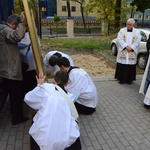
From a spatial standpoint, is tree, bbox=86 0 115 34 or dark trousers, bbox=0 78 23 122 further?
tree, bbox=86 0 115 34

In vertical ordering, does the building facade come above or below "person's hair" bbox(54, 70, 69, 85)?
above

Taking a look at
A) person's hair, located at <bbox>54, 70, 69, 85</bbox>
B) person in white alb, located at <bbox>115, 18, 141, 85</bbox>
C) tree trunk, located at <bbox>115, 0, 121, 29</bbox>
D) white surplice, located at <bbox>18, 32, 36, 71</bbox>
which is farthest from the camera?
tree trunk, located at <bbox>115, 0, 121, 29</bbox>

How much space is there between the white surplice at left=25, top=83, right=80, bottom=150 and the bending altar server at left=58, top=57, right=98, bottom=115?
999 millimetres

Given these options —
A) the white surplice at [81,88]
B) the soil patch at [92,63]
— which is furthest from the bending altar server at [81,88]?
the soil patch at [92,63]

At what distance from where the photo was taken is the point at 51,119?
2707mm

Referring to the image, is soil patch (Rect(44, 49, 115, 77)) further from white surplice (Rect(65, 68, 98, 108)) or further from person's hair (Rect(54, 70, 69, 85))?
person's hair (Rect(54, 70, 69, 85))

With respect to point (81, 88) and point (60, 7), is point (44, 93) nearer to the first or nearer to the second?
point (81, 88)

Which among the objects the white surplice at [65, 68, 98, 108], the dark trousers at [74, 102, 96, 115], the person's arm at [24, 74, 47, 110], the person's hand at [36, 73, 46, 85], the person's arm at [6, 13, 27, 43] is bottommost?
the dark trousers at [74, 102, 96, 115]

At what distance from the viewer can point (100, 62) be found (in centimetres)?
954

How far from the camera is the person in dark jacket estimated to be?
11.0 ft

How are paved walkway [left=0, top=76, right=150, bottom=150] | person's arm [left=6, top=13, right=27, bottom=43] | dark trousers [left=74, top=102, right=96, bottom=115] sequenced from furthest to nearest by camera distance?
dark trousers [left=74, top=102, right=96, bottom=115] → paved walkway [left=0, top=76, right=150, bottom=150] → person's arm [left=6, top=13, right=27, bottom=43]

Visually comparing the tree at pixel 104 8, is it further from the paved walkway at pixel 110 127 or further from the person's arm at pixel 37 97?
the person's arm at pixel 37 97

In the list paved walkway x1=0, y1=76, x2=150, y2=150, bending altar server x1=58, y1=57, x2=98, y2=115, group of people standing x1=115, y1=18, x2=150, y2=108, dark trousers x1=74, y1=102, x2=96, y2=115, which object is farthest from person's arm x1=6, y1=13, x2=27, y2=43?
group of people standing x1=115, y1=18, x2=150, y2=108

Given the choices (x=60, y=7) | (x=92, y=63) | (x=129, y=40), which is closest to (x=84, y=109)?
(x=129, y=40)
